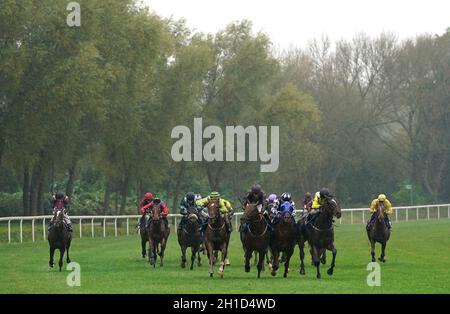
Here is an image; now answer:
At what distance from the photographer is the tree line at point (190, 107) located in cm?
4428

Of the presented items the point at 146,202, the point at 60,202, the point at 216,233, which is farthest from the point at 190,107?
the point at 216,233

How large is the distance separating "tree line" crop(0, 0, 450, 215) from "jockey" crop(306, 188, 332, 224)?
20167 mm

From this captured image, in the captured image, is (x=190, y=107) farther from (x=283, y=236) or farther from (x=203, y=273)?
(x=283, y=236)

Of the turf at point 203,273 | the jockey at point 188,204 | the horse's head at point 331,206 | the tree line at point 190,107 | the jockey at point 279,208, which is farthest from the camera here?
the tree line at point 190,107

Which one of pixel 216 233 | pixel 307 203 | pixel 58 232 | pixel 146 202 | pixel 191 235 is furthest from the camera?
pixel 146 202

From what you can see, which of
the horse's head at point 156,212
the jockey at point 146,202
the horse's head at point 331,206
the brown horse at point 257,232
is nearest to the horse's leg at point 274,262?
the brown horse at point 257,232

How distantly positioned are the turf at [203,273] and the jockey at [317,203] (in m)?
1.32

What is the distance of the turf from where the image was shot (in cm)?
2088

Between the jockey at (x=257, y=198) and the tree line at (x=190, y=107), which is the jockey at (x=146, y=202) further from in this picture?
the tree line at (x=190, y=107)

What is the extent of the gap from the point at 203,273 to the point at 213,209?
1882 millimetres

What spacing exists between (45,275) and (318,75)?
5588cm

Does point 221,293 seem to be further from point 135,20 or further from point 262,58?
point 262,58

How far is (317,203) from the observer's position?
82.1ft

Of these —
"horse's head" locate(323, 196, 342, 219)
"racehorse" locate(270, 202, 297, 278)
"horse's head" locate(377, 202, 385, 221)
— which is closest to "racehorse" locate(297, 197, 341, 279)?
"horse's head" locate(323, 196, 342, 219)
